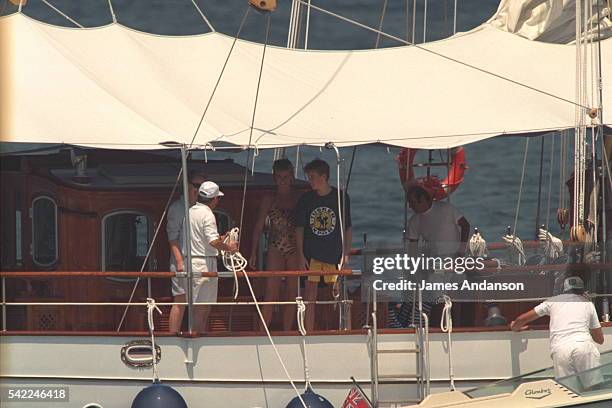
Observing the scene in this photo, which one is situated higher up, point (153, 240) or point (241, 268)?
point (153, 240)

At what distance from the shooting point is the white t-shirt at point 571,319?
15.9 m

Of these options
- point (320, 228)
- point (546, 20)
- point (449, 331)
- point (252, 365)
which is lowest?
point (252, 365)

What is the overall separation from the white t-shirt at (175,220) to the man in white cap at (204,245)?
0.33ft

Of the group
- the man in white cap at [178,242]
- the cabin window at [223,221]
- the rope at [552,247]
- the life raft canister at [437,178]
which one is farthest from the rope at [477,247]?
the cabin window at [223,221]

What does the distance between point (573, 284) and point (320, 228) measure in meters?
2.37

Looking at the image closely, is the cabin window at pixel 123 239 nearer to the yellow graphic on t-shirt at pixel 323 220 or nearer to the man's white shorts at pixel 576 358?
the yellow graphic on t-shirt at pixel 323 220

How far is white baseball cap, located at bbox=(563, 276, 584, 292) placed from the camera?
1608 cm

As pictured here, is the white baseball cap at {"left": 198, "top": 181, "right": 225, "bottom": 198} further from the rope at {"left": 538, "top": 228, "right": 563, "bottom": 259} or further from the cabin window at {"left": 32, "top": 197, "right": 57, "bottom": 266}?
the rope at {"left": 538, "top": 228, "right": 563, "bottom": 259}

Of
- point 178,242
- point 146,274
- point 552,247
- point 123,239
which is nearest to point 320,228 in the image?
point 178,242

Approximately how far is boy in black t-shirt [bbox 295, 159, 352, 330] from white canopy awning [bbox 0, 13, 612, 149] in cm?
75

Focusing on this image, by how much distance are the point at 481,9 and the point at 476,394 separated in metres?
26.6

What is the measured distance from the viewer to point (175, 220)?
1717cm

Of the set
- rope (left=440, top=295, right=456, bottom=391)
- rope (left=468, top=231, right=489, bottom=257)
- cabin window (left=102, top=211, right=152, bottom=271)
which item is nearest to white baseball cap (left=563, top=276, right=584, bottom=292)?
rope (left=468, top=231, right=489, bottom=257)

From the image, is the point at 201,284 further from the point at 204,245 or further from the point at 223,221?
the point at 223,221
